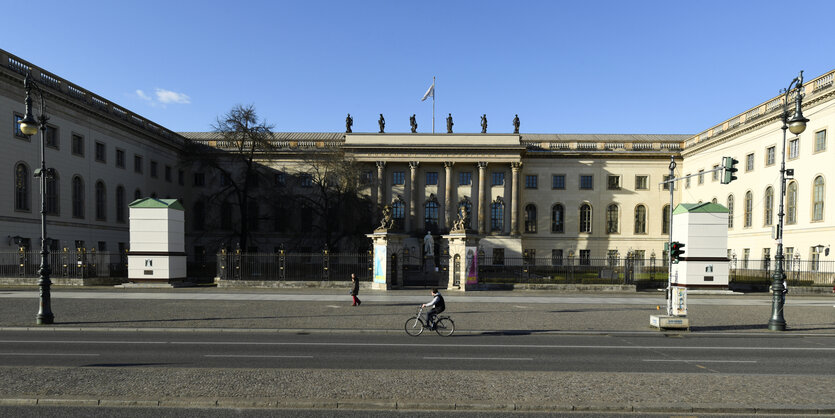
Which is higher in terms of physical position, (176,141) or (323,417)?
→ (176,141)

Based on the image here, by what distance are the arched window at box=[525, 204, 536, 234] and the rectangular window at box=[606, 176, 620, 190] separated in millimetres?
10321

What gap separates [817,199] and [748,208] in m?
9.76

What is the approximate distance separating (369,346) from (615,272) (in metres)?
28.0

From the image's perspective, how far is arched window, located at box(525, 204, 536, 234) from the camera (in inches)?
2687

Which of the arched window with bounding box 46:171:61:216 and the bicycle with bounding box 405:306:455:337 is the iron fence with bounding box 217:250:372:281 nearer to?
the bicycle with bounding box 405:306:455:337

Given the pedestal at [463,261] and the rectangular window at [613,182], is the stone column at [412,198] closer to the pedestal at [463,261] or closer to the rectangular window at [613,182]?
the rectangular window at [613,182]

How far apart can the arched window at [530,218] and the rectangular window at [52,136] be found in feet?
174

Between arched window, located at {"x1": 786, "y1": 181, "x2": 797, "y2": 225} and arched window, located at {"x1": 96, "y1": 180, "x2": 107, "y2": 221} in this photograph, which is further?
arched window, located at {"x1": 96, "y1": 180, "x2": 107, "y2": 221}

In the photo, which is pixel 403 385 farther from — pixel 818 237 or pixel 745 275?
pixel 818 237

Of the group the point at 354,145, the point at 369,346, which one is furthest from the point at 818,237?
the point at 354,145

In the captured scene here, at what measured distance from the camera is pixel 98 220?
49000mm

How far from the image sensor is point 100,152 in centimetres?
4978

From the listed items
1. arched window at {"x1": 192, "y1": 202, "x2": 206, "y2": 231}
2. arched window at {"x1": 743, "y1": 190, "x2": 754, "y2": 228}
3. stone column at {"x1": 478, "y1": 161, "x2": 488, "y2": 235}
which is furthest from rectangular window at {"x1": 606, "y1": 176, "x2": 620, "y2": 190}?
arched window at {"x1": 192, "y1": 202, "x2": 206, "y2": 231}

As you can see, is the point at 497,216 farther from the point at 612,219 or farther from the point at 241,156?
the point at 241,156
